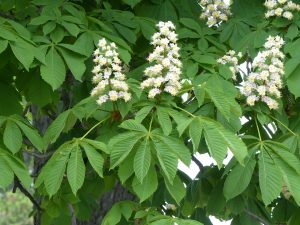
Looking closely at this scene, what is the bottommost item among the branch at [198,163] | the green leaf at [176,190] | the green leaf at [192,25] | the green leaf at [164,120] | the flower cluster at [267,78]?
the branch at [198,163]

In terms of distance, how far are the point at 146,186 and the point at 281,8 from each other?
1329 millimetres

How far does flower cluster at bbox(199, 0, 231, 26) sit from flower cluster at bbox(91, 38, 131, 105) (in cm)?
105

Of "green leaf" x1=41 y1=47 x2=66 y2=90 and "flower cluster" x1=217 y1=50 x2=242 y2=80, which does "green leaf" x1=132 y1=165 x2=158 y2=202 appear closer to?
"green leaf" x1=41 y1=47 x2=66 y2=90

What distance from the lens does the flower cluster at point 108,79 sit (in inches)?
106

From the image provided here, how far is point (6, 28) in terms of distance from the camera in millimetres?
2998

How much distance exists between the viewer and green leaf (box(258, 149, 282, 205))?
2619mm

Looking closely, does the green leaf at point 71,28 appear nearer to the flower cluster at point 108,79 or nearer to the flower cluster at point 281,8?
the flower cluster at point 108,79

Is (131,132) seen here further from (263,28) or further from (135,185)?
(263,28)

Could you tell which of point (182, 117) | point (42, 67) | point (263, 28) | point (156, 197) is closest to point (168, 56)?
point (182, 117)

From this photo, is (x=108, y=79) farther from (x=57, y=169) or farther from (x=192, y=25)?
(x=192, y=25)

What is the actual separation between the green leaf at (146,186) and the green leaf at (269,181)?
0.42 m

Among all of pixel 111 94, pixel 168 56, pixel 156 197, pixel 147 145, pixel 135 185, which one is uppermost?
pixel 168 56

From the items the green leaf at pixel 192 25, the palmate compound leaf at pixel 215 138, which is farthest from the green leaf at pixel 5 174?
the green leaf at pixel 192 25

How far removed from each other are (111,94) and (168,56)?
276mm
